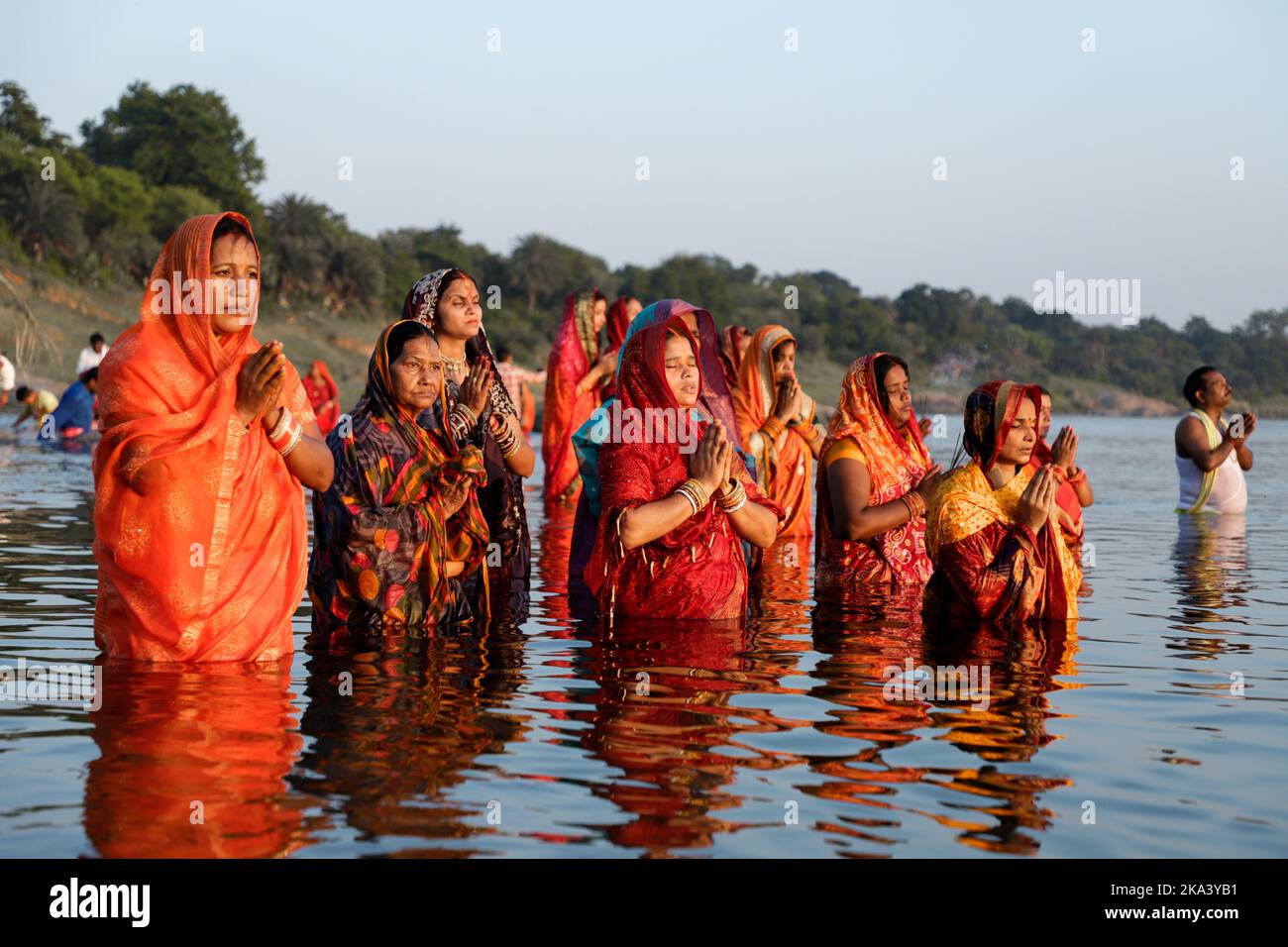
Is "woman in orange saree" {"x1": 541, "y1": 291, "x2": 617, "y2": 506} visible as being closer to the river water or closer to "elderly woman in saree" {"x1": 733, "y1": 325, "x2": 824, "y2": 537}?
"elderly woman in saree" {"x1": 733, "y1": 325, "x2": 824, "y2": 537}

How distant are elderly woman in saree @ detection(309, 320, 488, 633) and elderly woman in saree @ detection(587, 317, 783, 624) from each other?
0.72 metres

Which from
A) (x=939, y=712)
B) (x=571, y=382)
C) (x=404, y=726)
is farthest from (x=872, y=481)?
(x=571, y=382)

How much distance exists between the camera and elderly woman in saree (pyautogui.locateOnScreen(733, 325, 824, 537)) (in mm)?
10758

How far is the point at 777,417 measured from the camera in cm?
1074

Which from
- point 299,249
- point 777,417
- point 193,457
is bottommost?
point 193,457

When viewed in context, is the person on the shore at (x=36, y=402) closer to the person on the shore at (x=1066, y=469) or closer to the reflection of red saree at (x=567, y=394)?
the reflection of red saree at (x=567, y=394)

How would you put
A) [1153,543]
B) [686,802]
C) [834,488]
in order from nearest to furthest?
[686,802], [834,488], [1153,543]

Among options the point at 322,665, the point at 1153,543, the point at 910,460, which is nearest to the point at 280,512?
the point at 322,665

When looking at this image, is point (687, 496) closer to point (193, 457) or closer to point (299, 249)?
point (193, 457)

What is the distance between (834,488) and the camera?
26.8ft

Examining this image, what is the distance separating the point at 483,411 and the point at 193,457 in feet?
7.32

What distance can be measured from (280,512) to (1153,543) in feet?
27.3
